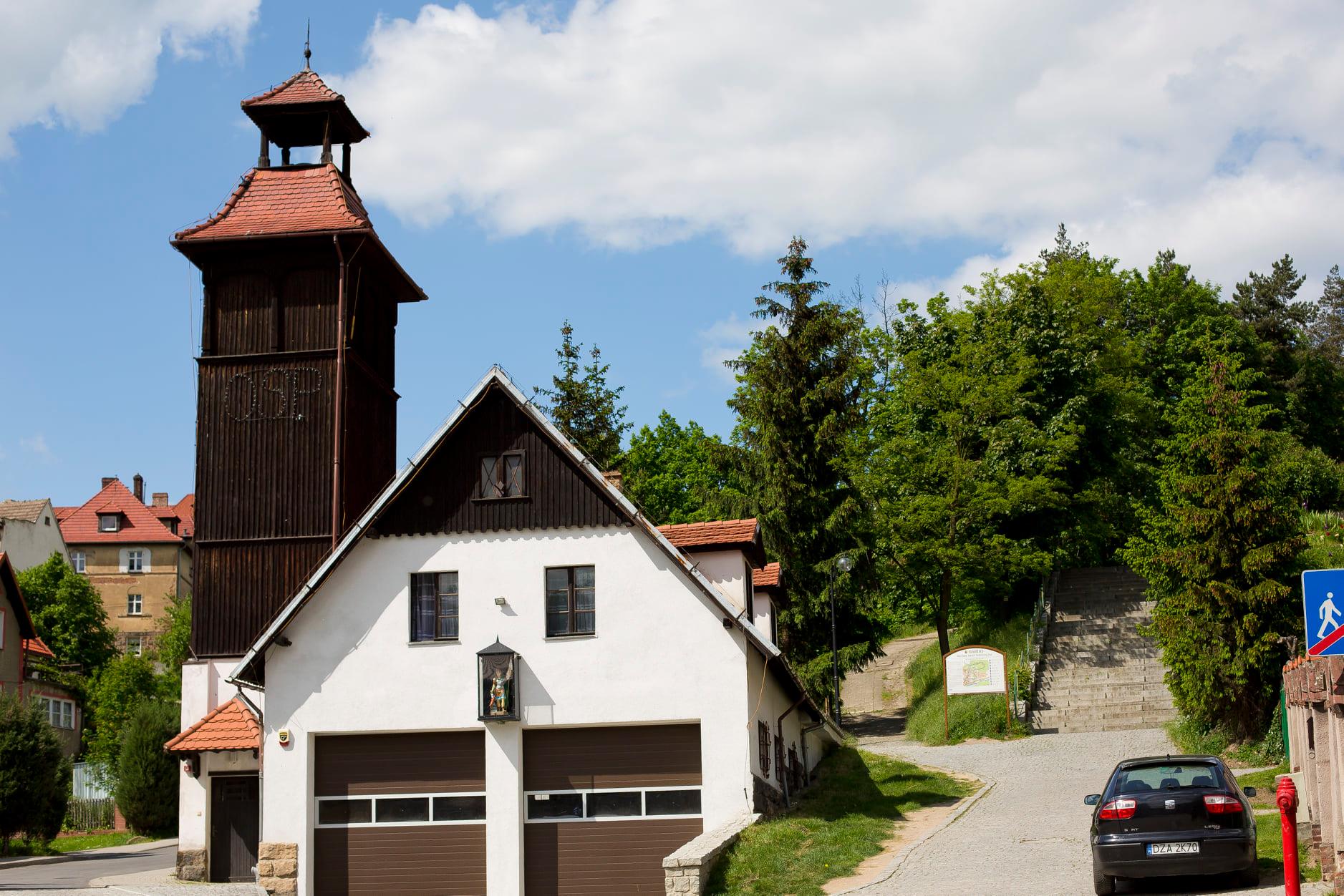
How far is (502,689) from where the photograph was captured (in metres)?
23.5

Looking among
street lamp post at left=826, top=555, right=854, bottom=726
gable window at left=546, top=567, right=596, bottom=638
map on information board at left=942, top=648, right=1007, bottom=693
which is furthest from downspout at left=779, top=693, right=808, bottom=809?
street lamp post at left=826, top=555, right=854, bottom=726

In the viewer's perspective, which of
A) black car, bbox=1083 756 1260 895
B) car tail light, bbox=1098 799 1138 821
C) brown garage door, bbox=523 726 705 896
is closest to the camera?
black car, bbox=1083 756 1260 895

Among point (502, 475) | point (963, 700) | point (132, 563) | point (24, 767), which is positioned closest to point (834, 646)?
point (963, 700)

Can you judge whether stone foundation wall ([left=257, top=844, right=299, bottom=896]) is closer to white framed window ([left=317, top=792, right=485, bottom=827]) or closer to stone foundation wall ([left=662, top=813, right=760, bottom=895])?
white framed window ([left=317, top=792, right=485, bottom=827])

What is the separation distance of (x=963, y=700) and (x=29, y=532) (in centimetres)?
5756

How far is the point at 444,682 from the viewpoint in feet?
78.9

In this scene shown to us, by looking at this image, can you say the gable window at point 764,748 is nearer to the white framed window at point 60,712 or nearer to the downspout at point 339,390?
the downspout at point 339,390

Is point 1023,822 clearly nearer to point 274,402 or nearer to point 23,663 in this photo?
point 274,402

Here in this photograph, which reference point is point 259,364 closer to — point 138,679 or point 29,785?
point 29,785

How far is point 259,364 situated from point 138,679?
33.1 meters

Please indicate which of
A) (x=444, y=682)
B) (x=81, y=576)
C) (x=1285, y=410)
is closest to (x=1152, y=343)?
(x=1285, y=410)

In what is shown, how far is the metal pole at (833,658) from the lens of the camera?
121 feet

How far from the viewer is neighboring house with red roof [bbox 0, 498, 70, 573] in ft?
245

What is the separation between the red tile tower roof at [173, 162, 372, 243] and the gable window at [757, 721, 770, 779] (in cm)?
1444
